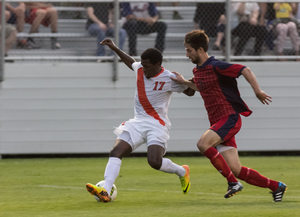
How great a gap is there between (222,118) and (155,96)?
2.83 feet

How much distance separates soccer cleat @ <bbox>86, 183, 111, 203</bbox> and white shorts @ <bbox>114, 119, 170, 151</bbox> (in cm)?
68

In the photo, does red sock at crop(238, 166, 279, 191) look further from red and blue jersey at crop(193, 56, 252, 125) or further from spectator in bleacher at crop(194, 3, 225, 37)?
spectator in bleacher at crop(194, 3, 225, 37)

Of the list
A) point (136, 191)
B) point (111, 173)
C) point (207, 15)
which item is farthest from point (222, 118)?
point (207, 15)

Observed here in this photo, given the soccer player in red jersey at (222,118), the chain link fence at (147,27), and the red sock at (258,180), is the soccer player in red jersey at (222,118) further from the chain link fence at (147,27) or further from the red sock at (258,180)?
the chain link fence at (147,27)

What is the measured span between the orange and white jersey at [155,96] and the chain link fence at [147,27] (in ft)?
15.6

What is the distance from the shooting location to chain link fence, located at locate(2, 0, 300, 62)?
10695mm

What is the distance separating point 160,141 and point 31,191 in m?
1.98

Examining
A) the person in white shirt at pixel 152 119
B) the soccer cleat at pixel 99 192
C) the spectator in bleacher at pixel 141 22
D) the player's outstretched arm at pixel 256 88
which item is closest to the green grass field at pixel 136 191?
the soccer cleat at pixel 99 192

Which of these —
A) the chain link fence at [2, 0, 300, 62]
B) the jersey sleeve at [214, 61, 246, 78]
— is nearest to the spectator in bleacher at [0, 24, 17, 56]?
the chain link fence at [2, 0, 300, 62]

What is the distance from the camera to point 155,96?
20.3ft

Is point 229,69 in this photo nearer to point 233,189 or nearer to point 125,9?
point 233,189

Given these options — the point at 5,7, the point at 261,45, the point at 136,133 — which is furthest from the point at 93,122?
the point at 136,133

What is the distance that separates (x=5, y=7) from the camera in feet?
34.7

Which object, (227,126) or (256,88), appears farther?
(227,126)
